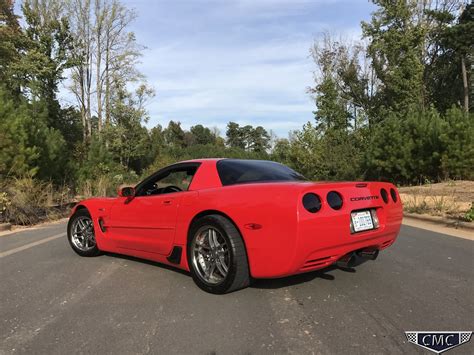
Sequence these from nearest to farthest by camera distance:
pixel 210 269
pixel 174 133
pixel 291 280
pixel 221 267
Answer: pixel 221 267
pixel 210 269
pixel 291 280
pixel 174 133

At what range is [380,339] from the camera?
325cm

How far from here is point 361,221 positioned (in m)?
4.24

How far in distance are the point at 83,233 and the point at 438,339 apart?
17.2 ft

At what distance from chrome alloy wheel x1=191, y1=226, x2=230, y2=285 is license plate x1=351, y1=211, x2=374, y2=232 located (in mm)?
Answer: 1249

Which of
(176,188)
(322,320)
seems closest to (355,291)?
(322,320)

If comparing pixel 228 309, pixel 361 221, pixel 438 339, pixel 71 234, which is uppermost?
pixel 361 221

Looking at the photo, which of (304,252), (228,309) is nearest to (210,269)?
(228,309)

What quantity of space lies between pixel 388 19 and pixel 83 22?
28.4m

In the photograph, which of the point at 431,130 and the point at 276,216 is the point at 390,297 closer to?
the point at 276,216

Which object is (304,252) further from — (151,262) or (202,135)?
(202,135)

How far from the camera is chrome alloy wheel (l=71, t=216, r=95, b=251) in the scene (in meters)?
6.37

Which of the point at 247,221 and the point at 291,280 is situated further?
the point at 291,280

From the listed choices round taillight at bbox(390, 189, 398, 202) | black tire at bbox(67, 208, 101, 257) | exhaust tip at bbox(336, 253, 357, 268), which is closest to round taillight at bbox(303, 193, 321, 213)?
exhaust tip at bbox(336, 253, 357, 268)

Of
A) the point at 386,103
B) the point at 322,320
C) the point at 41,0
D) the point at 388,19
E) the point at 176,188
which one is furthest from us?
the point at 386,103
